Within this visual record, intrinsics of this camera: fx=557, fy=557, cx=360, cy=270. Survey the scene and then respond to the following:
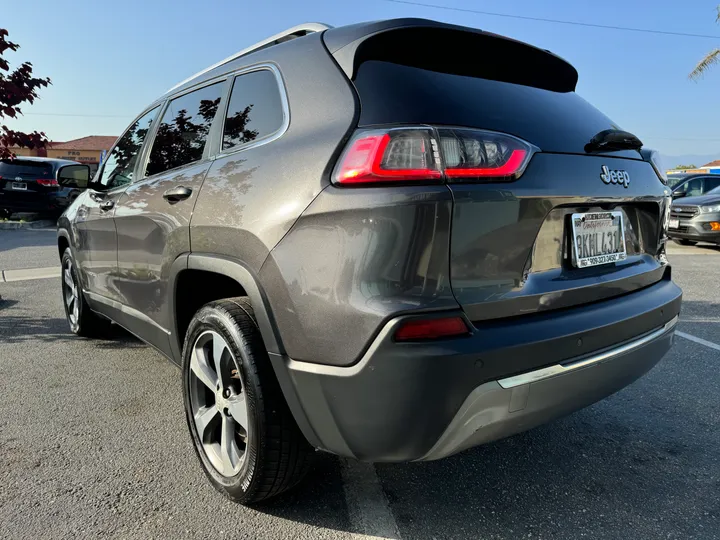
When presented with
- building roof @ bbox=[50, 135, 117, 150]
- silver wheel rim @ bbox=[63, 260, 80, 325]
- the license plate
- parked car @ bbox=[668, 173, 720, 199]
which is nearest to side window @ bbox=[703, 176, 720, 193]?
parked car @ bbox=[668, 173, 720, 199]

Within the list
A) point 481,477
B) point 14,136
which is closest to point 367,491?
point 481,477

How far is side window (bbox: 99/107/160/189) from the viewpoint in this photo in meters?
3.34

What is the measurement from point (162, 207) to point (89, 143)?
165ft

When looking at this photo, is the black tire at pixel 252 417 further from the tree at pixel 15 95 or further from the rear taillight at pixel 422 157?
the tree at pixel 15 95

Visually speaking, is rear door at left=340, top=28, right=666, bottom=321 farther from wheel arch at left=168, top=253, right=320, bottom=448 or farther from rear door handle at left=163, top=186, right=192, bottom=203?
rear door handle at left=163, top=186, right=192, bottom=203

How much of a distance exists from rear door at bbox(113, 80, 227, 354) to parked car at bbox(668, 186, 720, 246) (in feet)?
32.3

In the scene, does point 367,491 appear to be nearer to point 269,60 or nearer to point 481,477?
point 481,477

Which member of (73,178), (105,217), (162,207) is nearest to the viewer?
(162,207)

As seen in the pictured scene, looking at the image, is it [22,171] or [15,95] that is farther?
[22,171]

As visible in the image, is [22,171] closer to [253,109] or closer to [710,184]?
[253,109]

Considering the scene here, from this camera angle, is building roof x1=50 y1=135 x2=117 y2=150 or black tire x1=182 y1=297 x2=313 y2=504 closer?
black tire x1=182 y1=297 x2=313 y2=504

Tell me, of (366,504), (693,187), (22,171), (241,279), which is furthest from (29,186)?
(693,187)

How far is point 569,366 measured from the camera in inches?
72.1

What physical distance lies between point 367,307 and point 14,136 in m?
5.78
